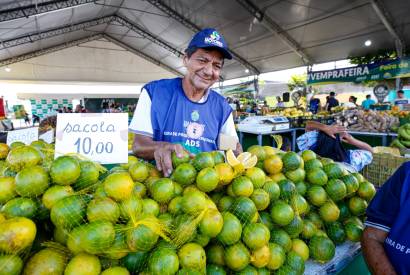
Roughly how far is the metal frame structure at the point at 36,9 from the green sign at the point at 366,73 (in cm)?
1220

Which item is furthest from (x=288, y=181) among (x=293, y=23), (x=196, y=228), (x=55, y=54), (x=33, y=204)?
(x=55, y=54)

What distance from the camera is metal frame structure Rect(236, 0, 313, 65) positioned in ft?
41.7

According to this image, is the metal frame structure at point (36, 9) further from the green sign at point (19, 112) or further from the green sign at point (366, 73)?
the green sign at point (366, 73)

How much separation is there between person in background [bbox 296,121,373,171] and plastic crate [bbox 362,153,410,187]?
0.40 ft

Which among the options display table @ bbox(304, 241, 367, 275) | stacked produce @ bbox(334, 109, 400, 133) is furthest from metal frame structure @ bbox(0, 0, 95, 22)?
display table @ bbox(304, 241, 367, 275)

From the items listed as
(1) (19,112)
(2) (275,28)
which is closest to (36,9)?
(1) (19,112)

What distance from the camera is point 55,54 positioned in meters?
21.5

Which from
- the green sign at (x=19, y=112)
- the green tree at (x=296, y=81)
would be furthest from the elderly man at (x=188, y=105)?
the green sign at (x=19, y=112)

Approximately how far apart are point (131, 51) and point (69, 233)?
25.4m

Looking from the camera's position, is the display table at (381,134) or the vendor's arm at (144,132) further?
the display table at (381,134)

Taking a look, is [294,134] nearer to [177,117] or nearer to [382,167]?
[382,167]

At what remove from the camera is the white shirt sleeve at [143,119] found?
2006mm

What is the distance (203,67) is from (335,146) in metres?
1.98

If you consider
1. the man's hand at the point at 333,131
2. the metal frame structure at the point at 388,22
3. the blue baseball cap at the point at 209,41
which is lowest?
the man's hand at the point at 333,131
